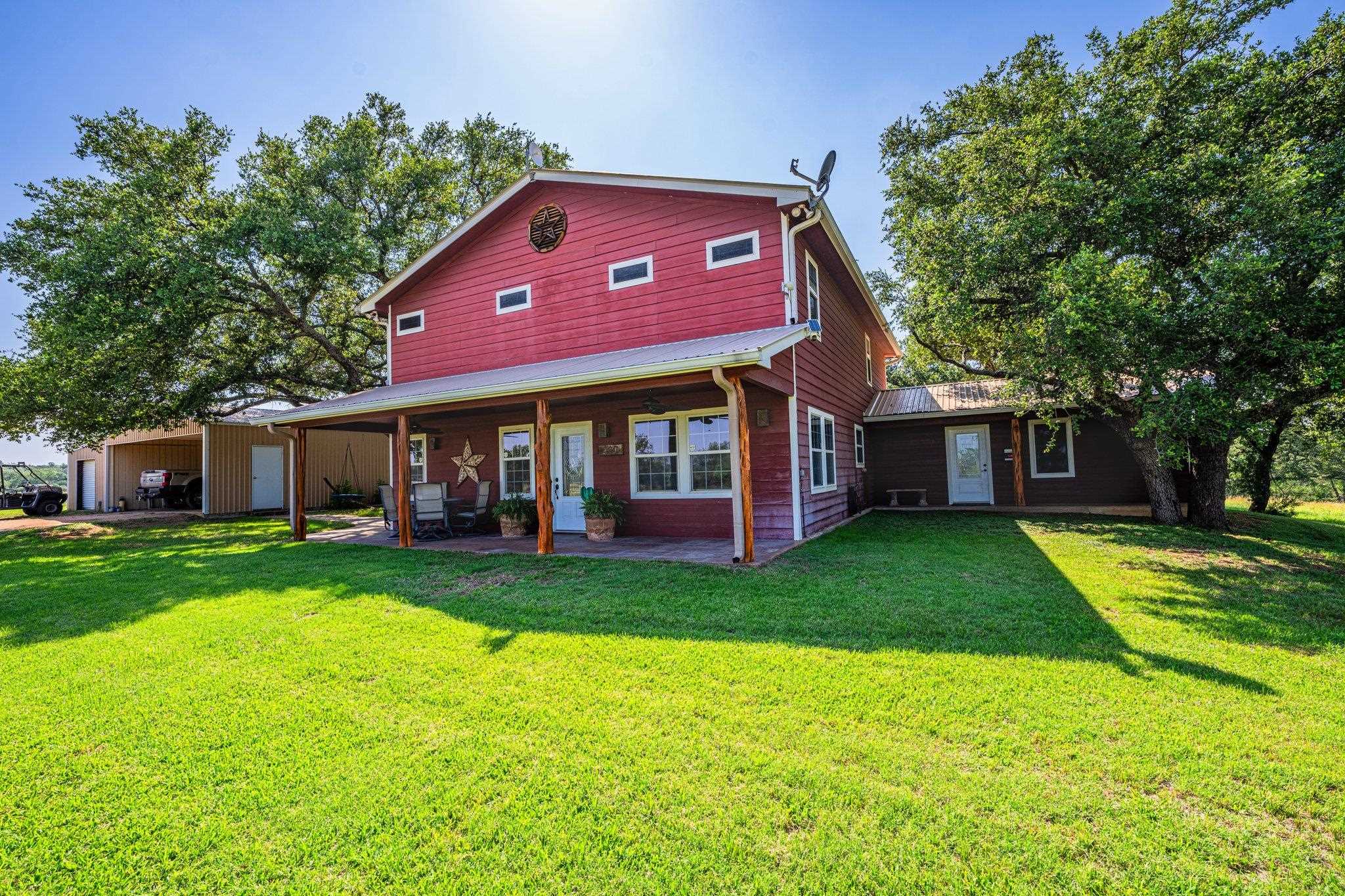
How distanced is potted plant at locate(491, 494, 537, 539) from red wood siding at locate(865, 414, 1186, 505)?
8.91m

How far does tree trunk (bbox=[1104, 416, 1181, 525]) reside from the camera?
9.97m

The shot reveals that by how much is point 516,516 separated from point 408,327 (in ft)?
16.1

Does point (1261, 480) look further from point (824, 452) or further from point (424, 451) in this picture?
point (424, 451)

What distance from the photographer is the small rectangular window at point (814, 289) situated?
902 centimetres

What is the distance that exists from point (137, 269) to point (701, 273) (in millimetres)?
12256

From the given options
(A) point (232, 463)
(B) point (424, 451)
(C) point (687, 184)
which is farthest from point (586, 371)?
(A) point (232, 463)

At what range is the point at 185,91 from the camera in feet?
44.8

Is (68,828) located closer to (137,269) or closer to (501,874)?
(501,874)

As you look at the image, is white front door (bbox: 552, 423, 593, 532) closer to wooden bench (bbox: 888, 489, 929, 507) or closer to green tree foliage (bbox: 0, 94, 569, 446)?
green tree foliage (bbox: 0, 94, 569, 446)

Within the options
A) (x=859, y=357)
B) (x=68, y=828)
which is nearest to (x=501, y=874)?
(x=68, y=828)

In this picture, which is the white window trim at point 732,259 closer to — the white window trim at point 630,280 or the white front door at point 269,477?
the white window trim at point 630,280

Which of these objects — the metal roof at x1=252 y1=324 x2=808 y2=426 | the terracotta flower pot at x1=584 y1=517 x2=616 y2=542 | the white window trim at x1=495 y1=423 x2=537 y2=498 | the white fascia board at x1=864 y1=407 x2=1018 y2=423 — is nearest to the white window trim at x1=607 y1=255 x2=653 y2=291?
the metal roof at x1=252 y1=324 x2=808 y2=426

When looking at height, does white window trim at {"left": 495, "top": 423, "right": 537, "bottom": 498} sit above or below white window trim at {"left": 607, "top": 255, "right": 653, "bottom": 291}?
below

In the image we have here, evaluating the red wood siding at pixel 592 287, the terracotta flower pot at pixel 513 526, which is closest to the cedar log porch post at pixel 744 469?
the red wood siding at pixel 592 287
